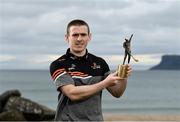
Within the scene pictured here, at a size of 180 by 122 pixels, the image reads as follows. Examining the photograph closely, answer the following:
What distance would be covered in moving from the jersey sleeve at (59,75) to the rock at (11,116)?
13558 mm

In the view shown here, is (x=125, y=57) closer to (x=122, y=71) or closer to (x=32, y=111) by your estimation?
(x=122, y=71)

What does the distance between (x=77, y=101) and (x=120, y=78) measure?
0.36 m

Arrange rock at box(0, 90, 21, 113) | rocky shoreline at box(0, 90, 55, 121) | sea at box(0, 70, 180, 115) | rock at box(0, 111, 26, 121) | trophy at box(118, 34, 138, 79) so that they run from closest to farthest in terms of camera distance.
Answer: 1. trophy at box(118, 34, 138, 79)
2. rock at box(0, 111, 26, 121)
3. rocky shoreline at box(0, 90, 55, 121)
4. rock at box(0, 90, 21, 113)
5. sea at box(0, 70, 180, 115)

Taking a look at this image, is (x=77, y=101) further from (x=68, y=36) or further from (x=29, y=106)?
(x=29, y=106)

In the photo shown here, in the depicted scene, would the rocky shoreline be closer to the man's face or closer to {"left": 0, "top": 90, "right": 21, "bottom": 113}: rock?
{"left": 0, "top": 90, "right": 21, "bottom": 113}: rock

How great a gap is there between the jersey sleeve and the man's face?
6.3 inches

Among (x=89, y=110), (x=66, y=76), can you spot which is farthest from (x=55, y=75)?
(x=89, y=110)

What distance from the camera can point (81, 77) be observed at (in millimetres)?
4145

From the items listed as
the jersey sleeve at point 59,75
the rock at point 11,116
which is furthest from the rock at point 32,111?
the jersey sleeve at point 59,75

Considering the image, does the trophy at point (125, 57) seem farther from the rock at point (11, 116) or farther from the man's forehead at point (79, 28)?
the rock at point (11, 116)

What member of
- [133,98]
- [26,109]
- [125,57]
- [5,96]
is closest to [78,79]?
[125,57]

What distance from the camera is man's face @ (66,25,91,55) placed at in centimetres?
410

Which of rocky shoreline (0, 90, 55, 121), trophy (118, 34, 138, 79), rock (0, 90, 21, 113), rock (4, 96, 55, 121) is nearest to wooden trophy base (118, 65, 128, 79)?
trophy (118, 34, 138, 79)

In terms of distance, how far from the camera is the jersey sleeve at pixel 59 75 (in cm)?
413
